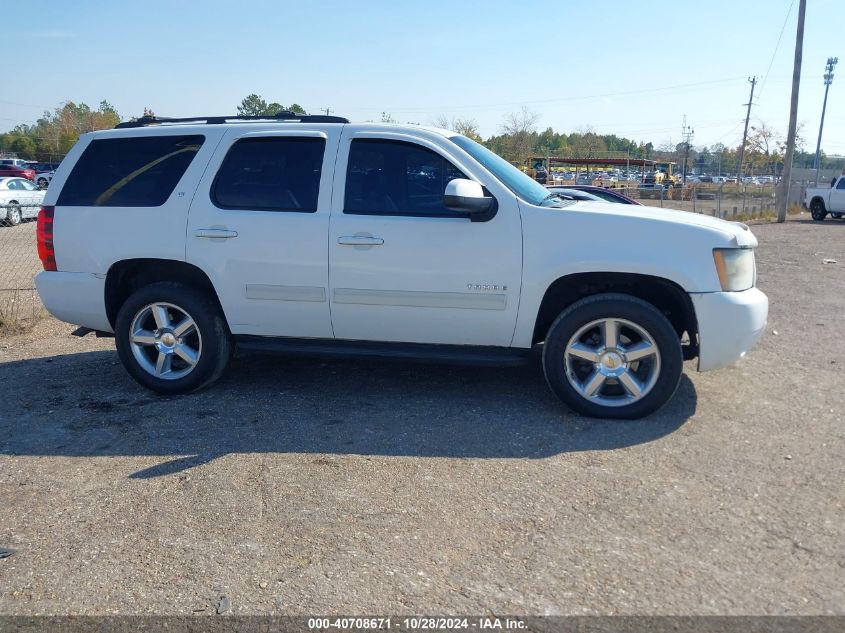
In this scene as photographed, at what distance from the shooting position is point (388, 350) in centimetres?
540

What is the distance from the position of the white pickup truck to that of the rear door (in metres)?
26.9

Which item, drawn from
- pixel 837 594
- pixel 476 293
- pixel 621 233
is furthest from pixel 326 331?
pixel 837 594

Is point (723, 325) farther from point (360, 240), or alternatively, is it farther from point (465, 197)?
point (360, 240)

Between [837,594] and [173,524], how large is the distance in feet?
9.72

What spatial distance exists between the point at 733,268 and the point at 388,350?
2.36m

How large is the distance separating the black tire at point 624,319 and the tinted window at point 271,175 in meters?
1.94

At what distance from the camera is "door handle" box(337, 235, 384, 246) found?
520 cm

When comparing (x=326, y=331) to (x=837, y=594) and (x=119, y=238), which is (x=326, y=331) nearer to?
(x=119, y=238)

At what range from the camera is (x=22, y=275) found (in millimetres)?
11836

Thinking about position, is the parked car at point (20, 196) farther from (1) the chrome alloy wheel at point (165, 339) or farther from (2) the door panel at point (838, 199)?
(2) the door panel at point (838, 199)

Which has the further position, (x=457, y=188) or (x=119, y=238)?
(x=119, y=238)

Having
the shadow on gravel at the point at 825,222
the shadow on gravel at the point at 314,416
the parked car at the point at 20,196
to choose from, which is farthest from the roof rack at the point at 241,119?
the shadow on gravel at the point at 825,222

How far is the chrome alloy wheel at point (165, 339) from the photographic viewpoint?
566 centimetres

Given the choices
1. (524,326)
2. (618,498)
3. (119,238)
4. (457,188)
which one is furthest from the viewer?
(119,238)
